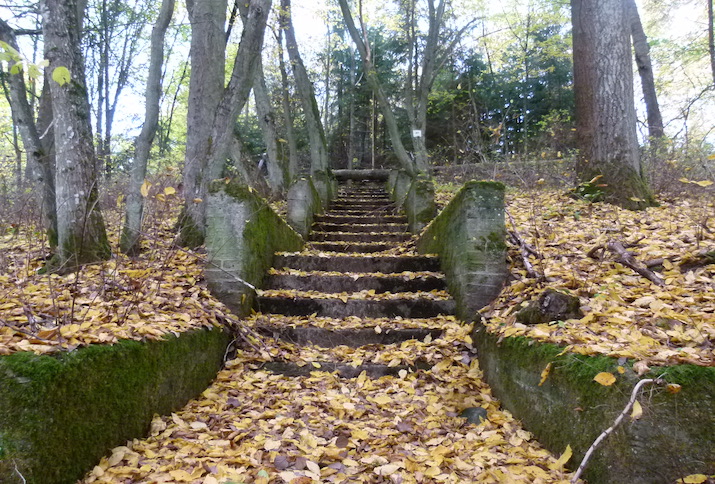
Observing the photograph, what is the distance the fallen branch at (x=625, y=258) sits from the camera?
3.33 m

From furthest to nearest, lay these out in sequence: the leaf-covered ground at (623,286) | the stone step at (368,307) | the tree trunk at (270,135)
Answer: the tree trunk at (270,135) → the stone step at (368,307) → the leaf-covered ground at (623,286)

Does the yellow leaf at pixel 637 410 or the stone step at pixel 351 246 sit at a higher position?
the stone step at pixel 351 246

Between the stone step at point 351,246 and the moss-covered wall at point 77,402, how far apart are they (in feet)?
12.8

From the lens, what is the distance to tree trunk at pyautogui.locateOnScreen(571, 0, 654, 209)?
6148 mm

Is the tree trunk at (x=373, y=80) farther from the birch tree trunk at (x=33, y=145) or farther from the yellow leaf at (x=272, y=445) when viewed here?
the yellow leaf at (x=272, y=445)

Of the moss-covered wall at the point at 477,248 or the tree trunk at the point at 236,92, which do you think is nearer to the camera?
the moss-covered wall at the point at 477,248

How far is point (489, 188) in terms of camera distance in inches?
171

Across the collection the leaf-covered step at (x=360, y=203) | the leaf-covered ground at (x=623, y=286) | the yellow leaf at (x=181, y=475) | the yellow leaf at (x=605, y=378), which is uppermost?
the leaf-covered step at (x=360, y=203)

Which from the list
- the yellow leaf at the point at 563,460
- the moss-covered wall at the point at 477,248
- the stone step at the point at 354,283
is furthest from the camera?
the stone step at the point at 354,283

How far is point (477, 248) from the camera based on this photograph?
4195 mm

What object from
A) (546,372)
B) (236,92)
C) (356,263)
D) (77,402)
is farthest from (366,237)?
(77,402)

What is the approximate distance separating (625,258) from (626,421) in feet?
7.06

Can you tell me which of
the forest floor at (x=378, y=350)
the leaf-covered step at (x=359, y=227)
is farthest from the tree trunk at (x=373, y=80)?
the forest floor at (x=378, y=350)

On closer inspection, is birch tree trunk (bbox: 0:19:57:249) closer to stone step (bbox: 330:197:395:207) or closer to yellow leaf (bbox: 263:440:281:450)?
yellow leaf (bbox: 263:440:281:450)
